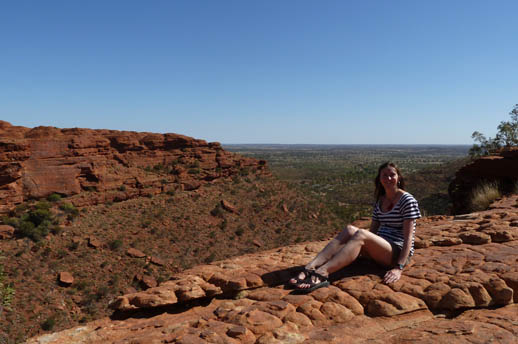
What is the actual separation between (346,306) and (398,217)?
5.09 ft

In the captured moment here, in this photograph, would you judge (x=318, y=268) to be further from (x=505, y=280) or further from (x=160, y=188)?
(x=160, y=188)

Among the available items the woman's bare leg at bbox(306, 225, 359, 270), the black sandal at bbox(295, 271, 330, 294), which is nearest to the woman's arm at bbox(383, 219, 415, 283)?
the woman's bare leg at bbox(306, 225, 359, 270)

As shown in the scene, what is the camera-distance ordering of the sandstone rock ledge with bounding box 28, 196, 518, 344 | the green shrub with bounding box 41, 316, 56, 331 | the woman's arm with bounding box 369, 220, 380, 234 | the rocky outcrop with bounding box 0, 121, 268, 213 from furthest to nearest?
the rocky outcrop with bounding box 0, 121, 268, 213 → the green shrub with bounding box 41, 316, 56, 331 → the woman's arm with bounding box 369, 220, 380, 234 → the sandstone rock ledge with bounding box 28, 196, 518, 344

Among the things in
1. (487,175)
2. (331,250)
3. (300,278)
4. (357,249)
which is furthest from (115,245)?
(487,175)

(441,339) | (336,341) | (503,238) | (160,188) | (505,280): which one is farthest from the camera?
(160,188)

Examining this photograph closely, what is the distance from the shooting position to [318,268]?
14.4 feet

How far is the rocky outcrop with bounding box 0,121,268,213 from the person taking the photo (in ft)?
85.0

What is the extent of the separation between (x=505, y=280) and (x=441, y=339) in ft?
5.09

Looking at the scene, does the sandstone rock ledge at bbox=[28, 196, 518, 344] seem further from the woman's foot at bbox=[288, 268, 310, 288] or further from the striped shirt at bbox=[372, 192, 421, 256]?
the striped shirt at bbox=[372, 192, 421, 256]

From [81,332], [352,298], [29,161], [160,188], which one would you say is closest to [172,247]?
[160,188]

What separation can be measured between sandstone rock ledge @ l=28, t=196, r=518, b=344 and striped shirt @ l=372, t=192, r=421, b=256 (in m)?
0.50

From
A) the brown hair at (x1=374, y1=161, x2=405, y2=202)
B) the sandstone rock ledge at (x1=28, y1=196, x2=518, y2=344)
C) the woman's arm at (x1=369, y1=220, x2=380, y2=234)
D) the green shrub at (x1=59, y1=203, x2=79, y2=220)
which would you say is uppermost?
the brown hair at (x1=374, y1=161, x2=405, y2=202)

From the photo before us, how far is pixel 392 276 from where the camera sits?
4.14 meters

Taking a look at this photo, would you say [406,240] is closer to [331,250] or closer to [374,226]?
[374,226]
